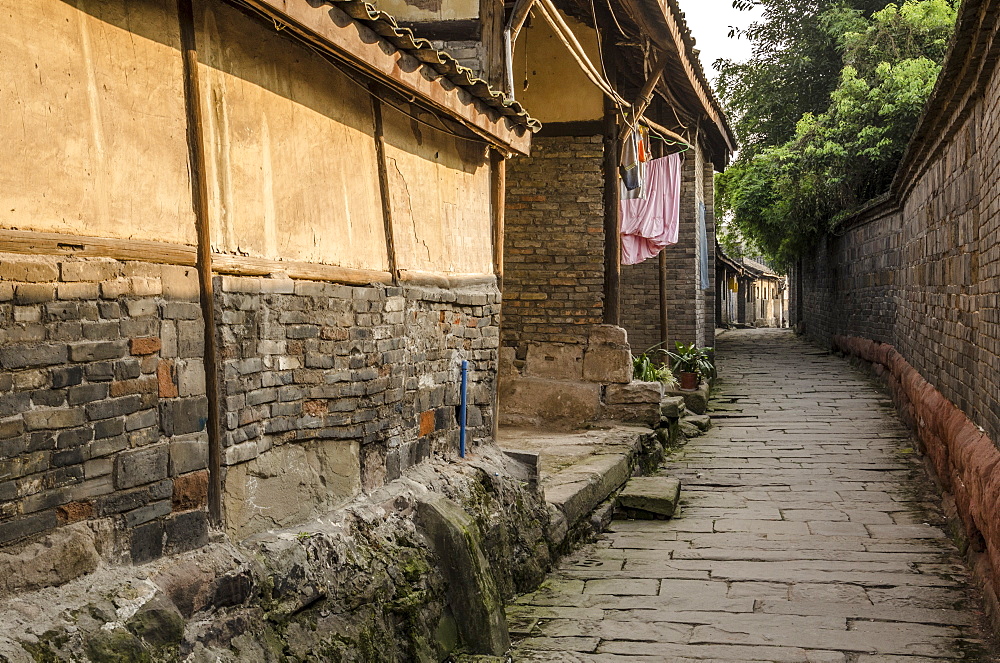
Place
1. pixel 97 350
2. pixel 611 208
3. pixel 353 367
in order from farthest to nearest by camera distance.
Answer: pixel 611 208 → pixel 353 367 → pixel 97 350

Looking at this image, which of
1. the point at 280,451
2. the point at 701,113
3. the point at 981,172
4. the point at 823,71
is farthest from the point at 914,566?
the point at 823,71

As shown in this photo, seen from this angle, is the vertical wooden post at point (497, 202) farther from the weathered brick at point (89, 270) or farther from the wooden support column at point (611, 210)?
the weathered brick at point (89, 270)

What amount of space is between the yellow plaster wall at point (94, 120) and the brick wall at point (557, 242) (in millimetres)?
6679

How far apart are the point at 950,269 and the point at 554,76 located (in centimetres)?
466

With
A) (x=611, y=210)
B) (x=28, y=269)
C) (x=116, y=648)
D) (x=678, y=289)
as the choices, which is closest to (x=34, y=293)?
(x=28, y=269)

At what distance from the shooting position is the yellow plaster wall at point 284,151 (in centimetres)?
371

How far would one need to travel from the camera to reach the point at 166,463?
334 cm

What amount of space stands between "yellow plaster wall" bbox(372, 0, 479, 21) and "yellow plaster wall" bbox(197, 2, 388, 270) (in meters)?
3.10

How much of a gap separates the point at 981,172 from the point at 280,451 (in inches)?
206

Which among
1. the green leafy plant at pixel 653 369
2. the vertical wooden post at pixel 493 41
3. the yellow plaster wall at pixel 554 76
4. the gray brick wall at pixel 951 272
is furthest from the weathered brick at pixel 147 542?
the green leafy plant at pixel 653 369

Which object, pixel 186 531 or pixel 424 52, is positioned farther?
pixel 424 52

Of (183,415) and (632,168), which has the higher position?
(632,168)

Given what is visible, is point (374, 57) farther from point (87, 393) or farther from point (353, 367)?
point (87, 393)

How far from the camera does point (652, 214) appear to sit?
11258mm
